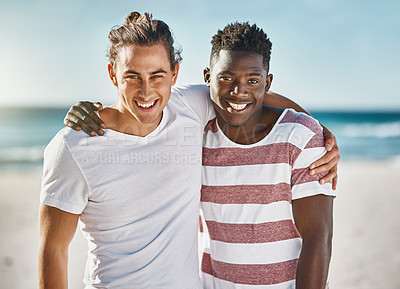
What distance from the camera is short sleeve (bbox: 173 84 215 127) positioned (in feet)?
Result: 7.78

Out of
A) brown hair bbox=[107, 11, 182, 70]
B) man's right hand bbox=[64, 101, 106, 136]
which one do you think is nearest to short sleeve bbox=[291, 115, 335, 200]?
brown hair bbox=[107, 11, 182, 70]

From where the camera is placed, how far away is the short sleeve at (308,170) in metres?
1.96

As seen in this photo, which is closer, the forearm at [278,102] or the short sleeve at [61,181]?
the short sleeve at [61,181]

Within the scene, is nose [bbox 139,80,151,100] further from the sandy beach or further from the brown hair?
the sandy beach

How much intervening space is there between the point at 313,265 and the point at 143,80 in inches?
47.4

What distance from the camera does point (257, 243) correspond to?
2088mm

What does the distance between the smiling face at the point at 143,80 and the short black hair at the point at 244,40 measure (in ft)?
1.00

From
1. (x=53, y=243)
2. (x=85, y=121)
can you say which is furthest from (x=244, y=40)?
(x=53, y=243)

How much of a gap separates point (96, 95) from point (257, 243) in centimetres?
3458

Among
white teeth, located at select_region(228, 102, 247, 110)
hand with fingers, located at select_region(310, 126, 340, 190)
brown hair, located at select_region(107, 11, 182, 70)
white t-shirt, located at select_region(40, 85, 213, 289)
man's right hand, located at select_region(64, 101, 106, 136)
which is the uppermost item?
brown hair, located at select_region(107, 11, 182, 70)

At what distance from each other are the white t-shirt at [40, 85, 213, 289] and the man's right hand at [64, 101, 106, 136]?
0.03 m

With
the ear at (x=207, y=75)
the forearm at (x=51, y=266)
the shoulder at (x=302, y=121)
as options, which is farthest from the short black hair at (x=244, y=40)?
the forearm at (x=51, y=266)

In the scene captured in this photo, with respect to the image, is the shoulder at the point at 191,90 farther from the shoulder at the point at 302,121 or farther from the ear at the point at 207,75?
the shoulder at the point at 302,121

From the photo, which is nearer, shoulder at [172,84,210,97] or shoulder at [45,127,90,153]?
shoulder at [45,127,90,153]
